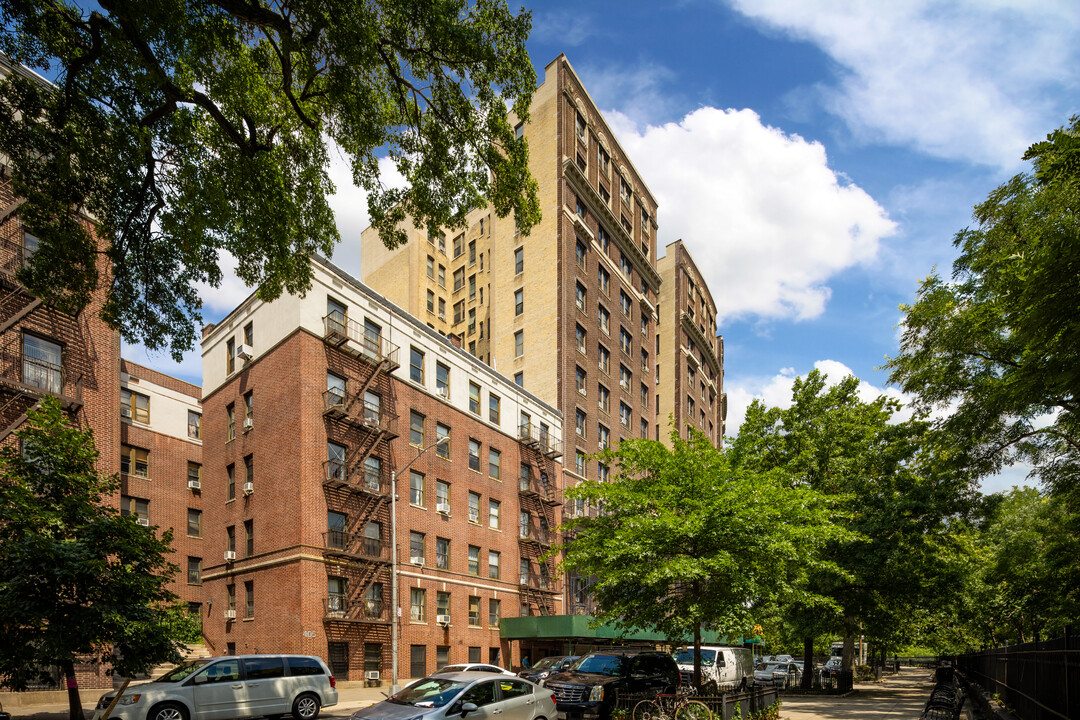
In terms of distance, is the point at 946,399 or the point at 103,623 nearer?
the point at 103,623

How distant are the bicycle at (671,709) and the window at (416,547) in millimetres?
20193

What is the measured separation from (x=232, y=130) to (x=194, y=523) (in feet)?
117

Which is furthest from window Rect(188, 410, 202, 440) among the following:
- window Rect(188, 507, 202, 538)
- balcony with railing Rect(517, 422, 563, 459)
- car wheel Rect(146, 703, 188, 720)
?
car wheel Rect(146, 703, 188, 720)

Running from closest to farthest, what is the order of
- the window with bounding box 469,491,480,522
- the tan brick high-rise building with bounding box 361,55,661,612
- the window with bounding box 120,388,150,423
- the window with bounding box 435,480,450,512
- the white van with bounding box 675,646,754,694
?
the white van with bounding box 675,646,754,694, the window with bounding box 435,480,450,512, the window with bounding box 469,491,480,522, the window with bounding box 120,388,150,423, the tan brick high-rise building with bounding box 361,55,661,612

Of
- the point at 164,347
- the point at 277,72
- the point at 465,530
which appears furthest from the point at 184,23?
the point at 465,530

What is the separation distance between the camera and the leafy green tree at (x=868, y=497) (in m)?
30.7

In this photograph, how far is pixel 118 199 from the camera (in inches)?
568

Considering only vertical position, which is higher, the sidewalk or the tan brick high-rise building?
the tan brick high-rise building

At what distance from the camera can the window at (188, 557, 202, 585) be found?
41.6 meters

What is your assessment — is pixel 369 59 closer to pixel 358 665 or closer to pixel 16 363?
pixel 16 363

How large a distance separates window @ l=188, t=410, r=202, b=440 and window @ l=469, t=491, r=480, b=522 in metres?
17.8

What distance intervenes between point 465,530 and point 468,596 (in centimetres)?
356

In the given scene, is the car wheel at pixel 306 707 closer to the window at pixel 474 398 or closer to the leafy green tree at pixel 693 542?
the leafy green tree at pixel 693 542

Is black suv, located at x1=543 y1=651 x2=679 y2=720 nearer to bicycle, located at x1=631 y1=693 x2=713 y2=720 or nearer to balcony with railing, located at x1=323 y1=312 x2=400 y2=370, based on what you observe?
bicycle, located at x1=631 y1=693 x2=713 y2=720
